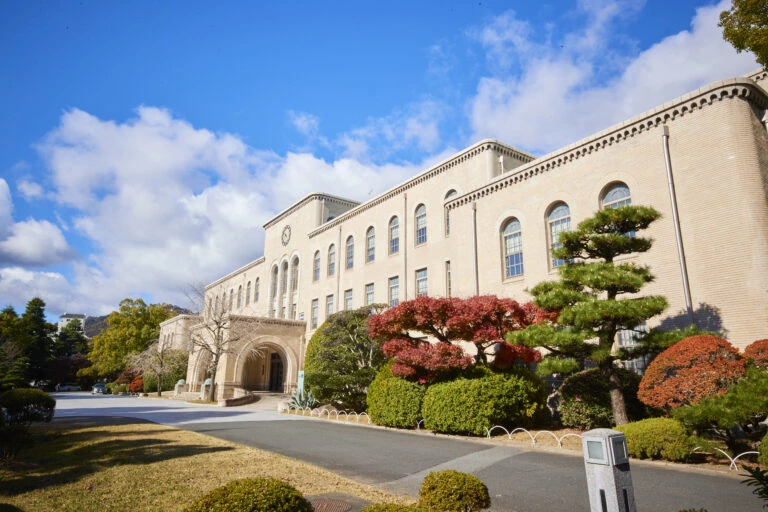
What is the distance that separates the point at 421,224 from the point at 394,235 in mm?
2424

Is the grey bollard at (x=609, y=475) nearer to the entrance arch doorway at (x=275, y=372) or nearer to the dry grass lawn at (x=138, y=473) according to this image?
the dry grass lawn at (x=138, y=473)

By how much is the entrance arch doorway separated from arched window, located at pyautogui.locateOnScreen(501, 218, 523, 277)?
2421 centimetres

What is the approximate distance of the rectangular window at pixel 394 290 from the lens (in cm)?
2705

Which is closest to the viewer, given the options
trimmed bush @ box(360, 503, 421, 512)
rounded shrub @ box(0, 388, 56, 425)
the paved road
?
trimmed bush @ box(360, 503, 421, 512)

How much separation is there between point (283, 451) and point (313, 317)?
23.9 metres

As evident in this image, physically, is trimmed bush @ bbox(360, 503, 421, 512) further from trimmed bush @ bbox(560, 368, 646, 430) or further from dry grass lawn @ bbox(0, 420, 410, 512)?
trimmed bush @ bbox(560, 368, 646, 430)

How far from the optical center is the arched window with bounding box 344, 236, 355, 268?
3153 centimetres

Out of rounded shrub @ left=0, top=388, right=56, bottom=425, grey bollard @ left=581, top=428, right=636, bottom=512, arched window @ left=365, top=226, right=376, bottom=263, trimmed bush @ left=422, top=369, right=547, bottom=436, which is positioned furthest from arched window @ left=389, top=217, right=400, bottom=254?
grey bollard @ left=581, top=428, right=636, bottom=512

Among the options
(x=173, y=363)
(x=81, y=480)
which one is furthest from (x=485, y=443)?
(x=173, y=363)

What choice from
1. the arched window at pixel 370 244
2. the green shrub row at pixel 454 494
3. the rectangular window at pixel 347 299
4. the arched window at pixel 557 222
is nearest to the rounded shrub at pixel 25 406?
the green shrub row at pixel 454 494

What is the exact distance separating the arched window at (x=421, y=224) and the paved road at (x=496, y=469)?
521 inches

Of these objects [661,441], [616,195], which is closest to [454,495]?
[661,441]

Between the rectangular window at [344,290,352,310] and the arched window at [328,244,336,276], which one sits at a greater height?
the arched window at [328,244,336,276]

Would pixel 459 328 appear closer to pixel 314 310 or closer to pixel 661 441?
pixel 661 441
